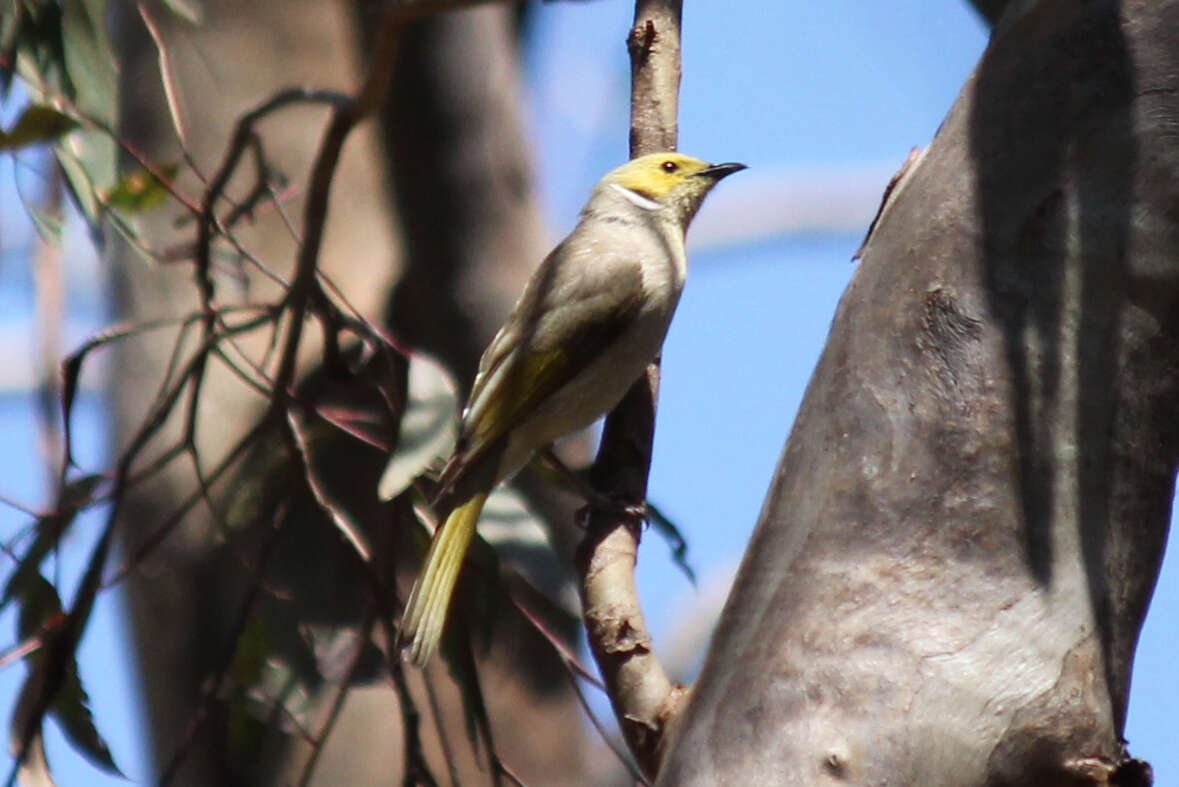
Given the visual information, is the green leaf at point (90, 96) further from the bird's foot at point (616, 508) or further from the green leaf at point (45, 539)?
the bird's foot at point (616, 508)

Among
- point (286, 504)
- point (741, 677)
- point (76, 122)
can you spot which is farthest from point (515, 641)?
point (741, 677)

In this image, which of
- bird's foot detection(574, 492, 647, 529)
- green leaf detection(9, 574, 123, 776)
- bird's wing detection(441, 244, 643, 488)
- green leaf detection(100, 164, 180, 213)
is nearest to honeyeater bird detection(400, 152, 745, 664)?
bird's wing detection(441, 244, 643, 488)

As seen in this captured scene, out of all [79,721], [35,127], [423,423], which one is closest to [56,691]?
[79,721]

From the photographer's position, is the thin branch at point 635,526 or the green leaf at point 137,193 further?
the green leaf at point 137,193

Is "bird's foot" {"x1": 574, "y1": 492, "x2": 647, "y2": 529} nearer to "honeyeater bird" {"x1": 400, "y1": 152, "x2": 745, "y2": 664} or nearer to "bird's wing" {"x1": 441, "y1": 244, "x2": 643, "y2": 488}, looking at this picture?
"honeyeater bird" {"x1": 400, "y1": 152, "x2": 745, "y2": 664}

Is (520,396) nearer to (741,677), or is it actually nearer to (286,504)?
(286,504)

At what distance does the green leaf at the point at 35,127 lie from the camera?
7.74 feet

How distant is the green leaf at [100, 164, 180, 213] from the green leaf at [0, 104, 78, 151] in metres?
0.36

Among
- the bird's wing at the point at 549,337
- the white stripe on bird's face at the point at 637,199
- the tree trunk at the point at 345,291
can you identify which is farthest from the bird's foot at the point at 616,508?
the tree trunk at the point at 345,291

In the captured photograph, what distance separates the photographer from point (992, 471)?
5.35 ft

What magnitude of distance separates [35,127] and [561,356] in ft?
3.61

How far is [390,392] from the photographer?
2699mm

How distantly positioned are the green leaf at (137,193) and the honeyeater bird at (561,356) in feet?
2.38

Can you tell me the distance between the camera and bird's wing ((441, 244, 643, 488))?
9.39 feet
